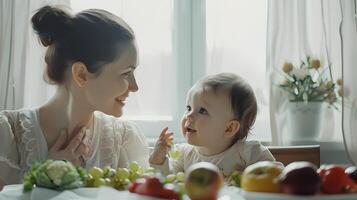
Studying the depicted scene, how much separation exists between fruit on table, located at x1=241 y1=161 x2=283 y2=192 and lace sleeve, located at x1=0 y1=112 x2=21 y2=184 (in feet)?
2.98

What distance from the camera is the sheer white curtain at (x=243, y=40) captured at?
243cm

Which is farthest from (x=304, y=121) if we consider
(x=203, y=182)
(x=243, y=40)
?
(x=203, y=182)

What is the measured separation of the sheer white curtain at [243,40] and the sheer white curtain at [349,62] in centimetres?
32

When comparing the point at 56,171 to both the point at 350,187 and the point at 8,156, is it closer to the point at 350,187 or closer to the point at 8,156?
the point at 8,156

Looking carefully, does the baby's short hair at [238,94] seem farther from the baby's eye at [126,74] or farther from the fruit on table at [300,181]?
the fruit on table at [300,181]

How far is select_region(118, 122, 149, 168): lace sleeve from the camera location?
6.40 ft

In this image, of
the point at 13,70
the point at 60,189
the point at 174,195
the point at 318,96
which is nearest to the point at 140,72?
the point at 13,70

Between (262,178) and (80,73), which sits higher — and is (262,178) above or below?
below

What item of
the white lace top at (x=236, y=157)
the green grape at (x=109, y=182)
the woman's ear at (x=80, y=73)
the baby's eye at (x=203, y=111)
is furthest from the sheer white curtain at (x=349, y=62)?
the green grape at (x=109, y=182)

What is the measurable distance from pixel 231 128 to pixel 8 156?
0.68m

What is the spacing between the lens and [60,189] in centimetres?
131

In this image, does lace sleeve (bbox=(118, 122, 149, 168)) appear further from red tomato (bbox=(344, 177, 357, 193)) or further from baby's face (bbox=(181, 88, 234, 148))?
red tomato (bbox=(344, 177, 357, 193))

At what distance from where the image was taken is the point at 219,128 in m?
1.86

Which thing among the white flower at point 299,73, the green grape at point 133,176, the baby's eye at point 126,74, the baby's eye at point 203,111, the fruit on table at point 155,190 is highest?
the baby's eye at point 126,74
